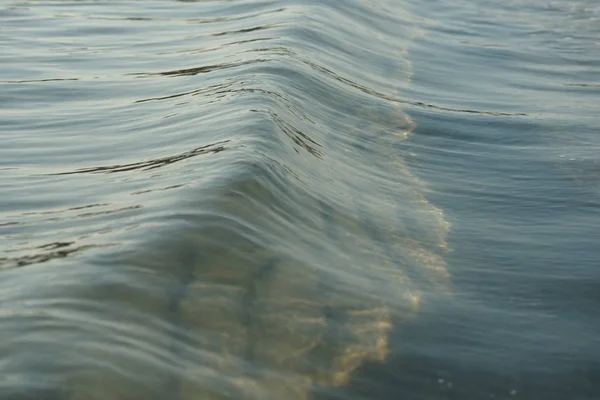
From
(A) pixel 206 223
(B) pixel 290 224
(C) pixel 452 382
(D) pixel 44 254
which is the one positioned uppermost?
(B) pixel 290 224

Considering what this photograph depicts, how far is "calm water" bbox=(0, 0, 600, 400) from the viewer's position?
9.50 feet

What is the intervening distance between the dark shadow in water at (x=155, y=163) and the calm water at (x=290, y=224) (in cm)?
2

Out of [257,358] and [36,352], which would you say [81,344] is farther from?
[257,358]

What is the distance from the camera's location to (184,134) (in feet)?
15.9

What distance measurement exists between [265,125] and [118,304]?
1911 millimetres

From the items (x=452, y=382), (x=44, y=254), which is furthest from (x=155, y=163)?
(x=452, y=382)

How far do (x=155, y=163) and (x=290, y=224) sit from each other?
949 millimetres

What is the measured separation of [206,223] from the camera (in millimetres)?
3566

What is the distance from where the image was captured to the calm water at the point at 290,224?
114 inches

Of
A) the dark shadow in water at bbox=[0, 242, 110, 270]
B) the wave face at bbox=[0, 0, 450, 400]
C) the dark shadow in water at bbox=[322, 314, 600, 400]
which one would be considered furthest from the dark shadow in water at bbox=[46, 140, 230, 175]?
the dark shadow in water at bbox=[322, 314, 600, 400]

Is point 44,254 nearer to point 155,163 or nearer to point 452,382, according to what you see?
point 155,163

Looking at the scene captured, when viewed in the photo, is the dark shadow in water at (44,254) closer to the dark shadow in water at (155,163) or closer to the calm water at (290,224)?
the calm water at (290,224)

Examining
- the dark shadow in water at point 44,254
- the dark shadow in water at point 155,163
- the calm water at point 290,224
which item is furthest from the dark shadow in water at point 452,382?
the dark shadow in water at point 155,163

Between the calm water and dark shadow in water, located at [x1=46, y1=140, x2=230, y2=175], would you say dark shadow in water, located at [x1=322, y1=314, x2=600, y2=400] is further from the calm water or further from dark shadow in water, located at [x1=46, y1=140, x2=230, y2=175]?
dark shadow in water, located at [x1=46, y1=140, x2=230, y2=175]
